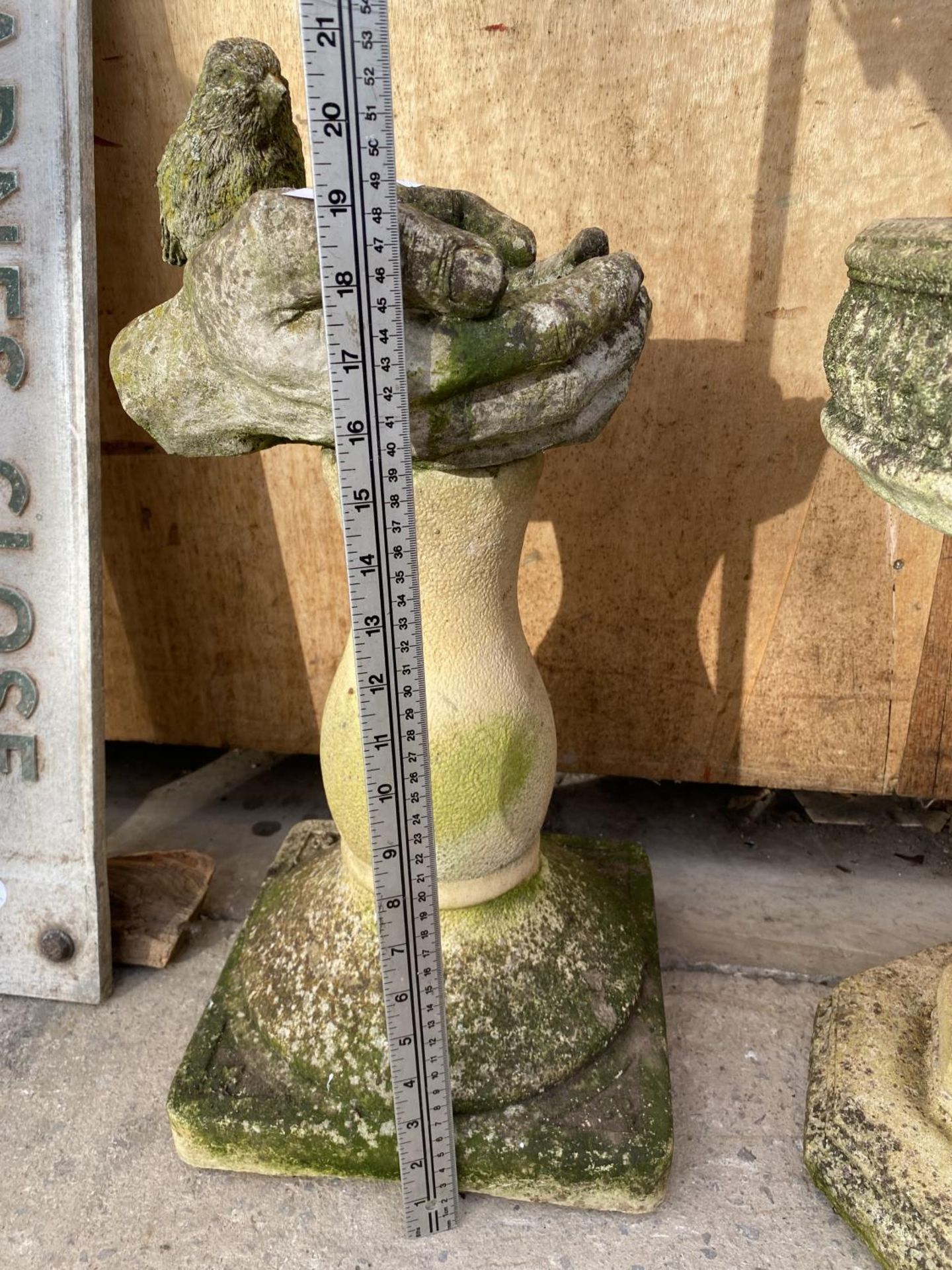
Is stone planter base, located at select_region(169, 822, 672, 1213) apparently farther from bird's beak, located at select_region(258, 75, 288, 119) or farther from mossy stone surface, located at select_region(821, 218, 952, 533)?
bird's beak, located at select_region(258, 75, 288, 119)

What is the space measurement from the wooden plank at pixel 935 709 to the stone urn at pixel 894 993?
48 centimetres

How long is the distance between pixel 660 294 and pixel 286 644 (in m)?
1.03

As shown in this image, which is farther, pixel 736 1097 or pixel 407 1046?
pixel 736 1097

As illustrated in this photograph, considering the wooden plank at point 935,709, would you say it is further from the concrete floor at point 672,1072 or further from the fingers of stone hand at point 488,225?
the fingers of stone hand at point 488,225

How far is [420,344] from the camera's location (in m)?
1.02

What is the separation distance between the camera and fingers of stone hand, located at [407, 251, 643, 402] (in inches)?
40.0

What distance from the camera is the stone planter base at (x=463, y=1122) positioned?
4.25 feet

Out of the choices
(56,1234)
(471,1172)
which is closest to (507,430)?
(471,1172)

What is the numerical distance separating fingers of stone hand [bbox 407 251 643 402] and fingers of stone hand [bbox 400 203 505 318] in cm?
3

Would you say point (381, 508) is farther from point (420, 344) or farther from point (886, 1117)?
point (886, 1117)

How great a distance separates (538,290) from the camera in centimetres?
109

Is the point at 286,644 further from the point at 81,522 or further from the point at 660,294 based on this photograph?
the point at 660,294

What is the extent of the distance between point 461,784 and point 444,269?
2.22 feet

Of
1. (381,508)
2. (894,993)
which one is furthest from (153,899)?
(894,993)
